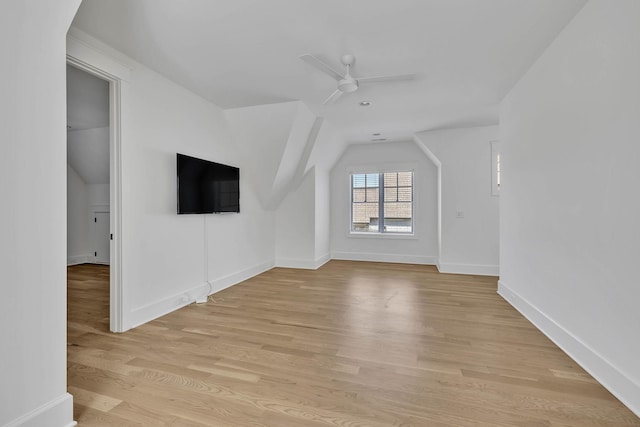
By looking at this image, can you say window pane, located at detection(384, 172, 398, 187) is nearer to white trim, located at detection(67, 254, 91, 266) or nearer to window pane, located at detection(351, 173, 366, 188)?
window pane, located at detection(351, 173, 366, 188)

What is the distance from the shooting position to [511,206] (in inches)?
138

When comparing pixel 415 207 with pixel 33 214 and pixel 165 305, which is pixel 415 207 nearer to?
pixel 165 305

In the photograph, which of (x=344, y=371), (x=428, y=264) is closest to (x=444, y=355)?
(x=344, y=371)

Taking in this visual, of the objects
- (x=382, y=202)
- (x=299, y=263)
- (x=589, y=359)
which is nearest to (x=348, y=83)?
(x=589, y=359)

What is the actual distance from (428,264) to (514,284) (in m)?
2.66

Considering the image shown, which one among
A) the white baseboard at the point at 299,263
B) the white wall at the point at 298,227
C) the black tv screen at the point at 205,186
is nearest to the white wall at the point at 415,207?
the white baseboard at the point at 299,263

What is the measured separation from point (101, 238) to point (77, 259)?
0.63 metres

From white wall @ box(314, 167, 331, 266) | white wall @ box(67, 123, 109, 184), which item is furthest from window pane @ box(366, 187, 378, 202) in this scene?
white wall @ box(67, 123, 109, 184)

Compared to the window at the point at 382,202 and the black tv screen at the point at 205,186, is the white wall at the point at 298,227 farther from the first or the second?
the black tv screen at the point at 205,186

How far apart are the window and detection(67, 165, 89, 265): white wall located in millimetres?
5825

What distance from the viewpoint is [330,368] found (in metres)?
2.11

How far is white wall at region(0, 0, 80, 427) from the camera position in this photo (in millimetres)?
1307

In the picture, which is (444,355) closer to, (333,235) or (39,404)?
(39,404)

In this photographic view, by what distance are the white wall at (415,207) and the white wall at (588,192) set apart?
304 centimetres
